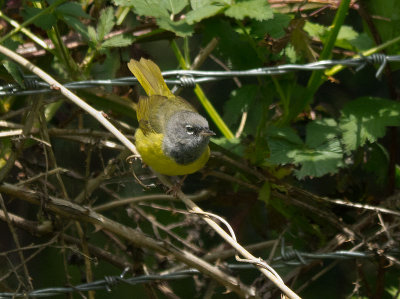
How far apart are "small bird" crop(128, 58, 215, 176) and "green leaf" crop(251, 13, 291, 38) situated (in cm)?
44

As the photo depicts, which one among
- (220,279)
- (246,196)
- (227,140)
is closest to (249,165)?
(227,140)

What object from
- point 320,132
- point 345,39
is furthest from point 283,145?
point 345,39

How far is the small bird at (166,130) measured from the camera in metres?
2.39

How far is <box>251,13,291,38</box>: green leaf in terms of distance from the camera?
236 centimetres

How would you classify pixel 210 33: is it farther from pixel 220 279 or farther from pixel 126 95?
pixel 220 279

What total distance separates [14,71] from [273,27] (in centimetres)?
106

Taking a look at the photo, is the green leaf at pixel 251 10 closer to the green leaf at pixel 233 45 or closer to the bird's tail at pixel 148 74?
the green leaf at pixel 233 45

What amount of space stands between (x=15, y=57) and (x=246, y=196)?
1358 mm

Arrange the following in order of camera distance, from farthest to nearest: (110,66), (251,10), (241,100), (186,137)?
(110,66) < (241,100) < (186,137) < (251,10)

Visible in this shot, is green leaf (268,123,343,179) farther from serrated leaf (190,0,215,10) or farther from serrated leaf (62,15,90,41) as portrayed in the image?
serrated leaf (62,15,90,41)

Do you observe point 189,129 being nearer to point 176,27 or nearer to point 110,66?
point 176,27

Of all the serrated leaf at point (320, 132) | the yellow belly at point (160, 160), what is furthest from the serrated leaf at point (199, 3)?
the serrated leaf at point (320, 132)

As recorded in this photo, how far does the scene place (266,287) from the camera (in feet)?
8.07

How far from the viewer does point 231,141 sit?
2.71 metres
